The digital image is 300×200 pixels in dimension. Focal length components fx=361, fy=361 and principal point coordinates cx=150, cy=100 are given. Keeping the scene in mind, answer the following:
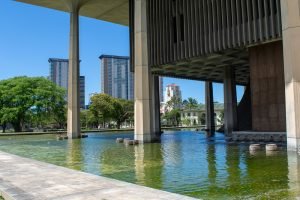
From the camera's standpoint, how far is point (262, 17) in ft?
78.4

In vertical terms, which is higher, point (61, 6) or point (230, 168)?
point (61, 6)

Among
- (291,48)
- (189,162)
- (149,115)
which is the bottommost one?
(189,162)

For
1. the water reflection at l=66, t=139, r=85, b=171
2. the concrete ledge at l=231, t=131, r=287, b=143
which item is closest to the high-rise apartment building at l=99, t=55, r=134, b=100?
the concrete ledge at l=231, t=131, r=287, b=143

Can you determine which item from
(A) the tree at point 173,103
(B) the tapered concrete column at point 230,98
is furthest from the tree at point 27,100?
Result: (A) the tree at point 173,103

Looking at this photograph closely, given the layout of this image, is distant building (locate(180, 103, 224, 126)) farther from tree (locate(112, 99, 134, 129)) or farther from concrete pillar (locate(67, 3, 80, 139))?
concrete pillar (locate(67, 3, 80, 139))

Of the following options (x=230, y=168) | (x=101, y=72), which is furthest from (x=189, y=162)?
(x=101, y=72)

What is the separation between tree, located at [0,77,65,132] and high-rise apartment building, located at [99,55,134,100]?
404 ft

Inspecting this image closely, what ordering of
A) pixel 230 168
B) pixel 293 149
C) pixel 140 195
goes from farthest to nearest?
pixel 293 149 < pixel 230 168 < pixel 140 195

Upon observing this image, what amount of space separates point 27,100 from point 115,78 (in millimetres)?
128628

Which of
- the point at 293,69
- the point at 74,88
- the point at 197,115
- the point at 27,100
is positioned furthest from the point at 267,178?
the point at 197,115

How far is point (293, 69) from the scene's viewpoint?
1916 centimetres

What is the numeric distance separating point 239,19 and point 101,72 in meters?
172

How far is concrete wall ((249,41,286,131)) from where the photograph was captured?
2600 centimetres

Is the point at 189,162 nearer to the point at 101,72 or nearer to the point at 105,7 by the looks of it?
the point at 105,7
